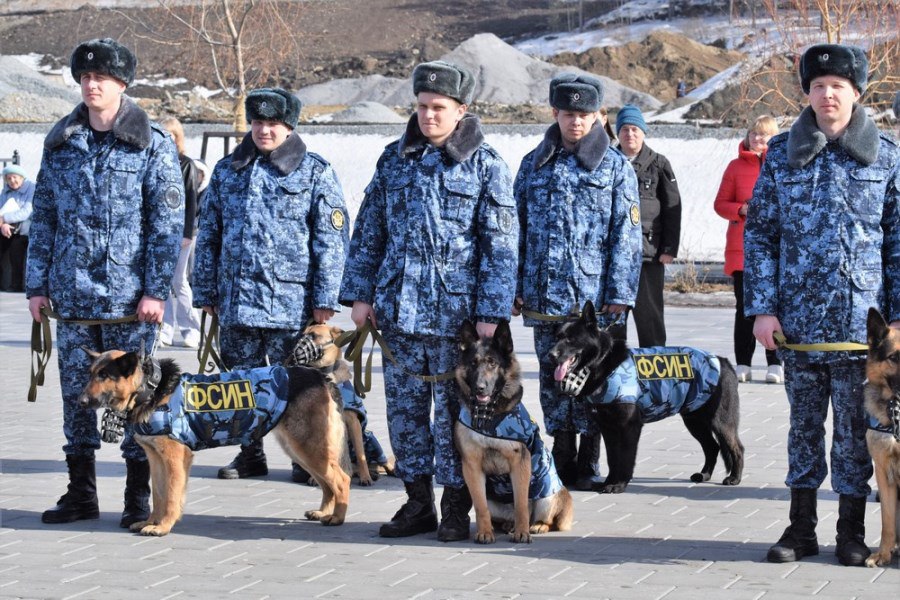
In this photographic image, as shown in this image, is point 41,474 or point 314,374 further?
point 41,474

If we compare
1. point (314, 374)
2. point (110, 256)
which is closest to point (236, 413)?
point (314, 374)

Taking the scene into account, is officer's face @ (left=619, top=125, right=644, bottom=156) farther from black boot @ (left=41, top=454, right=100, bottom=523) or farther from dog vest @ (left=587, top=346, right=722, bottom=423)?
black boot @ (left=41, top=454, right=100, bottom=523)

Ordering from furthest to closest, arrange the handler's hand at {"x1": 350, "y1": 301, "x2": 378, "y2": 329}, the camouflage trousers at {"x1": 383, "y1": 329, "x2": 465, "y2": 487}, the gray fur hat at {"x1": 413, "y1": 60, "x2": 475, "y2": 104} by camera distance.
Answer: the handler's hand at {"x1": 350, "y1": 301, "x2": 378, "y2": 329}
the camouflage trousers at {"x1": 383, "y1": 329, "x2": 465, "y2": 487}
the gray fur hat at {"x1": 413, "y1": 60, "x2": 475, "y2": 104}

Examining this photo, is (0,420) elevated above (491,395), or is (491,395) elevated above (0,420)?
(491,395)

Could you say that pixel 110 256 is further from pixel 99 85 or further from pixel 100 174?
pixel 99 85

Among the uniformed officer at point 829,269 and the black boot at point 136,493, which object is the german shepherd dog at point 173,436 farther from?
the uniformed officer at point 829,269

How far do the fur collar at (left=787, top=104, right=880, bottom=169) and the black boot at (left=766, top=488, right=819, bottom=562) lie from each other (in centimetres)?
141

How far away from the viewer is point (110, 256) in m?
6.38

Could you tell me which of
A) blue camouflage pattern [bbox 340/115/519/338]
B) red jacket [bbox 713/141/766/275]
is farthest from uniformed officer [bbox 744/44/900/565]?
red jacket [bbox 713/141/766/275]

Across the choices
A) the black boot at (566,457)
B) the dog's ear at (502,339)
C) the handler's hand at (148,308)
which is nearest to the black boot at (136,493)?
the handler's hand at (148,308)

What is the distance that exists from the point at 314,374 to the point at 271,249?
0.82 m

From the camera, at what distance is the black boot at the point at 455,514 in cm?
605

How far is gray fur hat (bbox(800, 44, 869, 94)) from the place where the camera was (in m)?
5.46

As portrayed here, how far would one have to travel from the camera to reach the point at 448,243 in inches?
240
